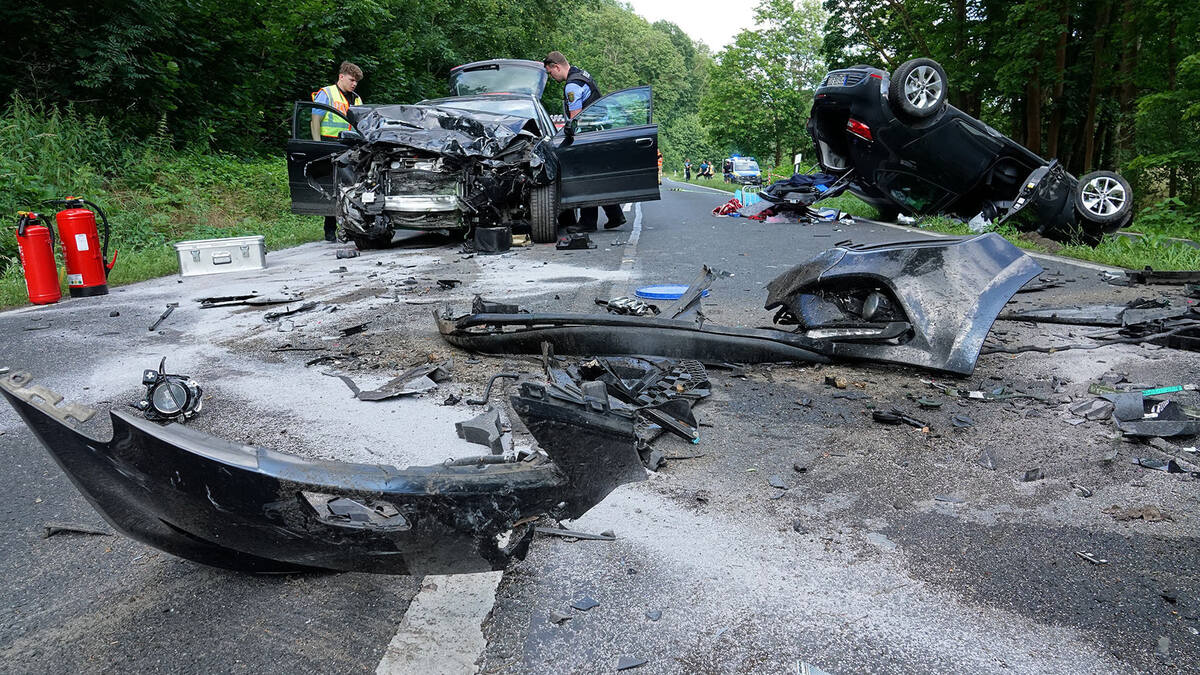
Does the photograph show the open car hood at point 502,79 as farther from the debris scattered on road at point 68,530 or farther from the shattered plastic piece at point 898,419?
the debris scattered on road at point 68,530

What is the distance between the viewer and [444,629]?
1.69 meters

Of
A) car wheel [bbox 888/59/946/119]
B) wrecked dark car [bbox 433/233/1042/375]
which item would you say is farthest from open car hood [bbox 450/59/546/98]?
wrecked dark car [bbox 433/233/1042/375]

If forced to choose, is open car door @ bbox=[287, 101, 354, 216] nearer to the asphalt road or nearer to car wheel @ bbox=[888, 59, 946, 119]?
the asphalt road

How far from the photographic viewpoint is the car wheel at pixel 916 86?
29.5 ft

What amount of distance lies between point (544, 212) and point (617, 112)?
5.45 ft

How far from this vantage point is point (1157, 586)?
183cm

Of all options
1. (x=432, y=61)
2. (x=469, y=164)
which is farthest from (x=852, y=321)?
(x=432, y=61)

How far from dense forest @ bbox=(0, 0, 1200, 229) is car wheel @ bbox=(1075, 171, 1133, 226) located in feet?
13.5

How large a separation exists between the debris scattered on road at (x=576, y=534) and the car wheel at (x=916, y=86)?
857 centimetres

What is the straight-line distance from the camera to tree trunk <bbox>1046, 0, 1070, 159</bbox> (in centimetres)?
1487

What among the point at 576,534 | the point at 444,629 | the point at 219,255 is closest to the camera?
the point at 444,629

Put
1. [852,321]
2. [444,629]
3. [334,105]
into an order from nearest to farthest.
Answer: [444,629]
[852,321]
[334,105]

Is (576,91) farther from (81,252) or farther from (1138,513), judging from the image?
(1138,513)

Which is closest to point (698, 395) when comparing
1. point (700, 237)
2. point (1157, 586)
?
point (1157, 586)
